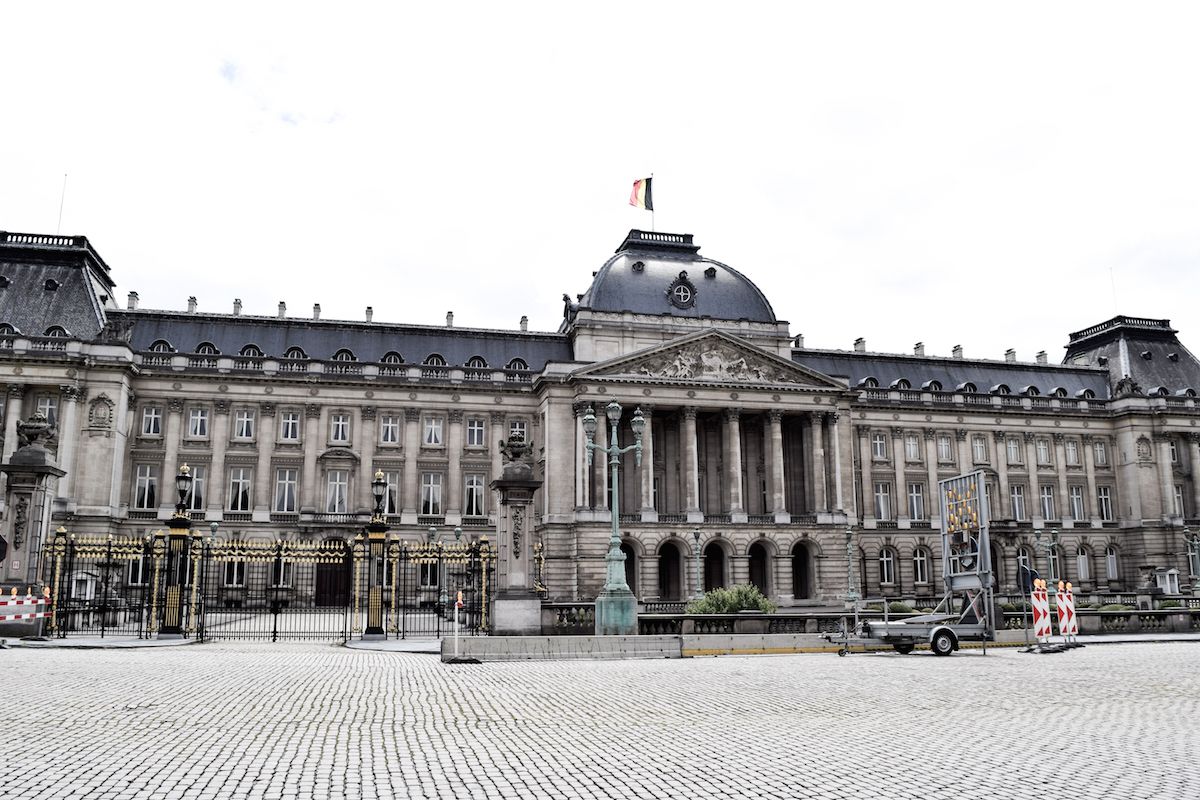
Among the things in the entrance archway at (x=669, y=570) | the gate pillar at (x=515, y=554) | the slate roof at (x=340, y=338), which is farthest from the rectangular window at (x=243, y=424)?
the gate pillar at (x=515, y=554)

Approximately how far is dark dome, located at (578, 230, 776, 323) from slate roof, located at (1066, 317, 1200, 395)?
3276 centimetres

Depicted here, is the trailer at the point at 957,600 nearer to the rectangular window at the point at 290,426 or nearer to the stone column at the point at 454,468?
the stone column at the point at 454,468

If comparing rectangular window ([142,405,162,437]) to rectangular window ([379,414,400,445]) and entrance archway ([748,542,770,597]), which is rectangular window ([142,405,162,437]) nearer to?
rectangular window ([379,414,400,445])

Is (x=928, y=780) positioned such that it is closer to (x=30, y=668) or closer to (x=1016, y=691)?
(x=1016, y=691)

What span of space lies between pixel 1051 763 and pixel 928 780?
6.35 ft

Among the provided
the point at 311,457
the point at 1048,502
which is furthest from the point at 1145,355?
the point at 311,457

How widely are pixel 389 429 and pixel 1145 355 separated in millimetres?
→ 60888

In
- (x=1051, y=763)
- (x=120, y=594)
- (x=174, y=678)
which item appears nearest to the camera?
(x=1051, y=763)

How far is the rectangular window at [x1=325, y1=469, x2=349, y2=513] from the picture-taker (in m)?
63.3

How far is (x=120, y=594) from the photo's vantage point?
5381 cm

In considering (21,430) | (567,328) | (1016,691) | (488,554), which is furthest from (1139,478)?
(21,430)

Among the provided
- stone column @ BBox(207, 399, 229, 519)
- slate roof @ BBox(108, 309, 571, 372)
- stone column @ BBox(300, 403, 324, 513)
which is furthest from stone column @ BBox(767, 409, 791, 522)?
stone column @ BBox(207, 399, 229, 519)

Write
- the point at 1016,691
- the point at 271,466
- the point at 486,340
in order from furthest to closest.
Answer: the point at 486,340, the point at 271,466, the point at 1016,691

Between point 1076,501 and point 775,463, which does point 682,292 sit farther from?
point 1076,501
